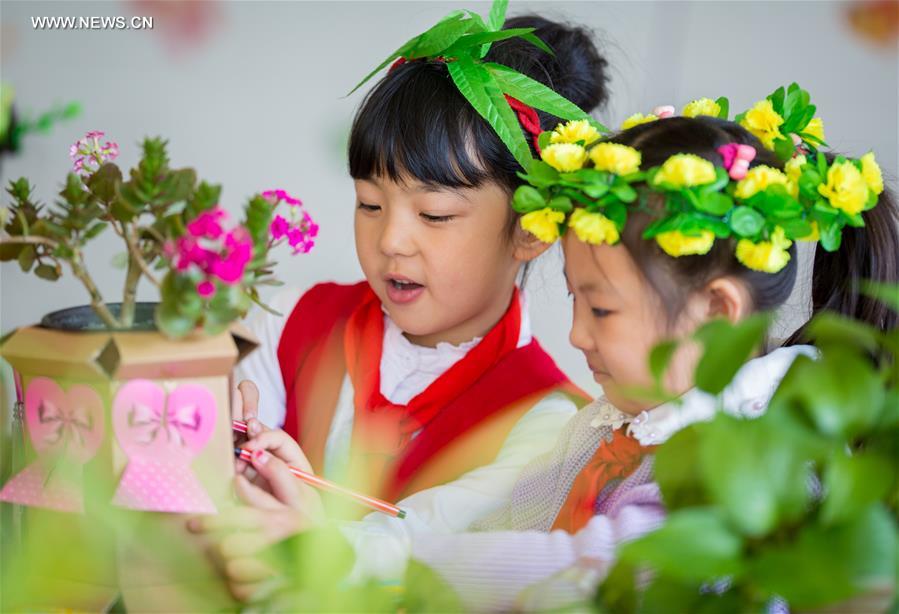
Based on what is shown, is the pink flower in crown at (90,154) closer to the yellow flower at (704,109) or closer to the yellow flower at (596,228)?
the yellow flower at (596,228)

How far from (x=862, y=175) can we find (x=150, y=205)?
2.22 ft

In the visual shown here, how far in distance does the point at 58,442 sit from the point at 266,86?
144 centimetres

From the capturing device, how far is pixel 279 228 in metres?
0.82

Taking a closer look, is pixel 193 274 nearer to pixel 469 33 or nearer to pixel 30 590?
pixel 30 590

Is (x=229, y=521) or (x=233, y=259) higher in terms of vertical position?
(x=233, y=259)

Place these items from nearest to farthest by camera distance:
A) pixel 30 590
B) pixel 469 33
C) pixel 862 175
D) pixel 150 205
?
pixel 30 590, pixel 150 205, pixel 862 175, pixel 469 33

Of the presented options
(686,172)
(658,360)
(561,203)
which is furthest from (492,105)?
(658,360)

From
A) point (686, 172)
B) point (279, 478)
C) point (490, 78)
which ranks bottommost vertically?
point (279, 478)

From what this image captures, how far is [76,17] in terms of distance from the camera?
1993 millimetres

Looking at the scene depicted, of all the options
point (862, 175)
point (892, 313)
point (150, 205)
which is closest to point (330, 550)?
point (150, 205)

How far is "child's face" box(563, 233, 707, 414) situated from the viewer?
0.93m

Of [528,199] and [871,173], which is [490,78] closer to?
[528,199]

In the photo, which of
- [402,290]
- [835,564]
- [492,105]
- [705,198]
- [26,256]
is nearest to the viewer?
[835,564]

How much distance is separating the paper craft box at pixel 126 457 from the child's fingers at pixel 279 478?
0.49 feet
